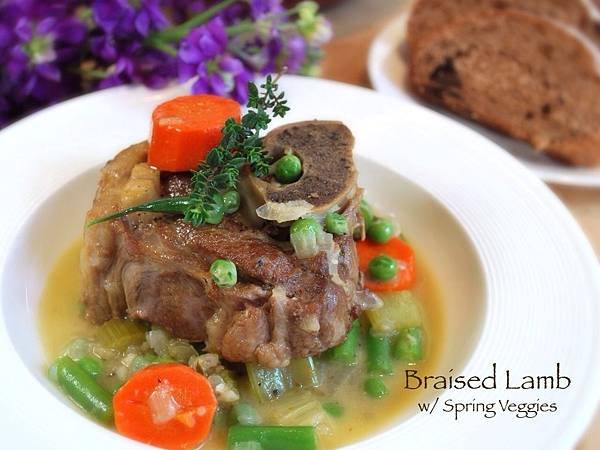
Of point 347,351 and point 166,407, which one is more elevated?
point 166,407

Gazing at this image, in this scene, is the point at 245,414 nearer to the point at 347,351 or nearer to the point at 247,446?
the point at 247,446

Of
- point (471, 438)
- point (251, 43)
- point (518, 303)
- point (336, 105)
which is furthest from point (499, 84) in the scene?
point (471, 438)

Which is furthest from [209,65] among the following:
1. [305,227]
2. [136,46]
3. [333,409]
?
[333,409]

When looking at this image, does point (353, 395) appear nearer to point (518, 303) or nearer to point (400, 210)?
point (518, 303)

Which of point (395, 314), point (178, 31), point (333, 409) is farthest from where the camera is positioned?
point (178, 31)

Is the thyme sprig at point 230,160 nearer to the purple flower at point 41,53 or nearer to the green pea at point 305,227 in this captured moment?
the green pea at point 305,227

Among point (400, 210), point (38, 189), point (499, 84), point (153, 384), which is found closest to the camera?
point (153, 384)
